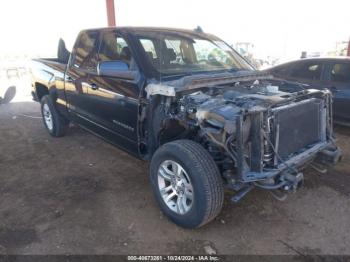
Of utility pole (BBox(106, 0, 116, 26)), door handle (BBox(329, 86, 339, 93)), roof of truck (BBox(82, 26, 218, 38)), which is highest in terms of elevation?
utility pole (BBox(106, 0, 116, 26))

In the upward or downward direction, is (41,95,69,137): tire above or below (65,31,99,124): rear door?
below

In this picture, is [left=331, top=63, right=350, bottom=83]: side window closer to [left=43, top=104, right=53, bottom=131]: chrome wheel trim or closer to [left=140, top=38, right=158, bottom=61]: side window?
[left=140, top=38, right=158, bottom=61]: side window

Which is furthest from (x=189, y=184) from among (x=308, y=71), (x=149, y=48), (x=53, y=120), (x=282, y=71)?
(x=282, y=71)

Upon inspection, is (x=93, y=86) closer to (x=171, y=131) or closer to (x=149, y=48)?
(x=149, y=48)

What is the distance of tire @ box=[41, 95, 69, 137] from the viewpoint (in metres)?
5.35

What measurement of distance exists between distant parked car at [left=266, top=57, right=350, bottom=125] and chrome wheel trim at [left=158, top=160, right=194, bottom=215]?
152 inches

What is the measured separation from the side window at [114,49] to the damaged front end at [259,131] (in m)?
0.85

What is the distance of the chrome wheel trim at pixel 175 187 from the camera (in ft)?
9.43

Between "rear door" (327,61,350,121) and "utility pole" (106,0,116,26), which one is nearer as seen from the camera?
"rear door" (327,61,350,121)

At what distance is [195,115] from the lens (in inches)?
112

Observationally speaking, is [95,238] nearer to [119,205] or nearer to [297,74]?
[119,205]

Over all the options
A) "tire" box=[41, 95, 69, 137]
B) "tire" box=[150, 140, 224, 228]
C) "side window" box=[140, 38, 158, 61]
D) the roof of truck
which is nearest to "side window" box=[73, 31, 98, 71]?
the roof of truck

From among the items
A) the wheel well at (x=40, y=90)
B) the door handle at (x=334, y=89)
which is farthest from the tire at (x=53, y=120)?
the door handle at (x=334, y=89)

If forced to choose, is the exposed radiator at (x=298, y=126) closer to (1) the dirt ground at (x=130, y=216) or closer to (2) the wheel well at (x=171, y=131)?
(1) the dirt ground at (x=130, y=216)
